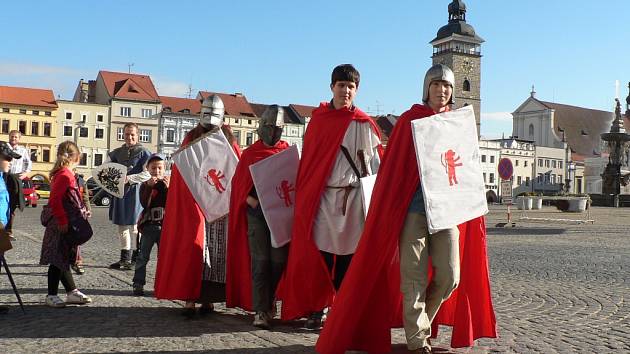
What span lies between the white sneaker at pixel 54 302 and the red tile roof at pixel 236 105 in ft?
244

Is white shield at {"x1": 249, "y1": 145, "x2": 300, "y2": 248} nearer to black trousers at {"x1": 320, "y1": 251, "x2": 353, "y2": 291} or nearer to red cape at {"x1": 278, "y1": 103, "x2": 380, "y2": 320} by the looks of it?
red cape at {"x1": 278, "y1": 103, "x2": 380, "y2": 320}

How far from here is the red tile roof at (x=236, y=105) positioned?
81250 millimetres

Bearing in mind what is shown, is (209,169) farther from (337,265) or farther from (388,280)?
(388,280)

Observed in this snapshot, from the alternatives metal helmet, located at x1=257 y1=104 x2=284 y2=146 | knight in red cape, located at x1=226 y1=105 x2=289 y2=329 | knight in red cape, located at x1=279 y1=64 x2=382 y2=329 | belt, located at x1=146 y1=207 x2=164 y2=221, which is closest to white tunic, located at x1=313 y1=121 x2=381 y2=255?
knight in red cape, located at x1=279 y1=64 x2=382 y2=329

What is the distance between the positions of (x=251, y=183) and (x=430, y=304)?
1.93 m

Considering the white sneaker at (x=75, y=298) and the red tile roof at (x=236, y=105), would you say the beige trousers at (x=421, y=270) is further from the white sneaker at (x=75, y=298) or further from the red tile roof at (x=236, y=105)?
the red tile roof at (x=236, y=105)

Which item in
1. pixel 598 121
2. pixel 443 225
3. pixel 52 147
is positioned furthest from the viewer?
pixel 598 121

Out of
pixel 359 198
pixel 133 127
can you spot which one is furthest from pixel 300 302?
pixel 133 127

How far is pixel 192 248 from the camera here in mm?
6082

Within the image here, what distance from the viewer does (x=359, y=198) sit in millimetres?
5359

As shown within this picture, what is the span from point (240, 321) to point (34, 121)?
7258 cm

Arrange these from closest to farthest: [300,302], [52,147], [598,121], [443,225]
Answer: [443,225] < [300,302] < [52,147] < [598,121]

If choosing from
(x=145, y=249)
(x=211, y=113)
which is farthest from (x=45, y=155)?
(x=211, y=113)

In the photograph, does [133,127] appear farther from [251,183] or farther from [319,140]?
[319,140]
